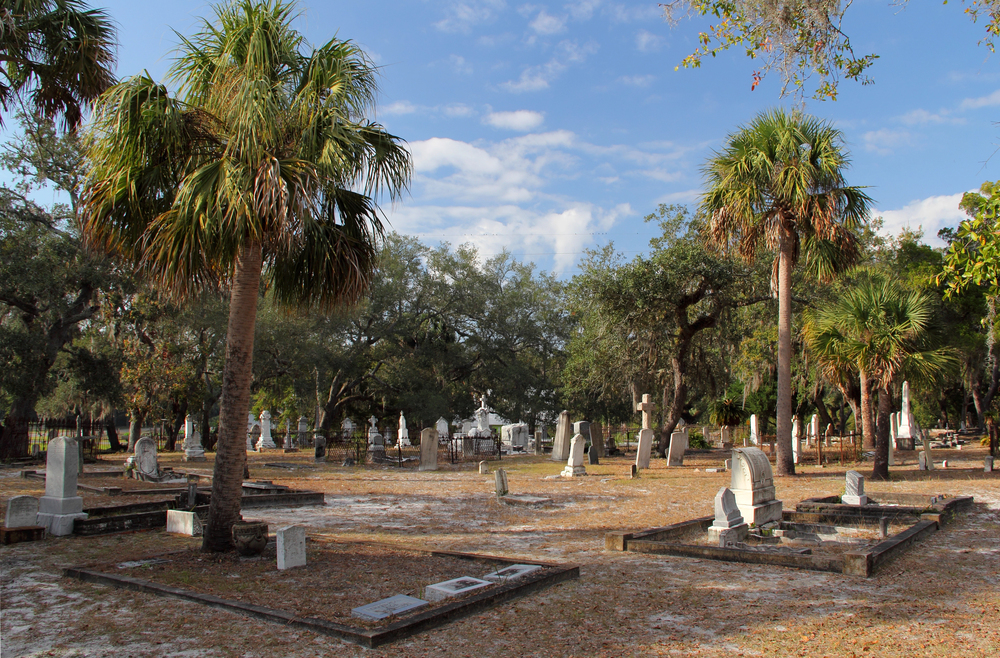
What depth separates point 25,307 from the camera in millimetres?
21953

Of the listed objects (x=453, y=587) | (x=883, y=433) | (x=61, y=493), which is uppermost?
(x=883, y=433)

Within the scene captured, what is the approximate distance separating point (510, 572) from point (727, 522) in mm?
3461

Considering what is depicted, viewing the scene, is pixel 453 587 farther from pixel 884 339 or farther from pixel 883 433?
pixel 883 433

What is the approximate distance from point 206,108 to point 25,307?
18.4m

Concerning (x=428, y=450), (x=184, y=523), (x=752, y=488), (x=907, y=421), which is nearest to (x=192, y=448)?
(x=428, y=450)

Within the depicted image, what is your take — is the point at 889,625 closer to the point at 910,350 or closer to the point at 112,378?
the point at 910,350

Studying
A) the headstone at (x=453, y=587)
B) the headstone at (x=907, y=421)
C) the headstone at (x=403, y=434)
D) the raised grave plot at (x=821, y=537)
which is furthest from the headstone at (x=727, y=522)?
the headstone at (x=403, y=434)

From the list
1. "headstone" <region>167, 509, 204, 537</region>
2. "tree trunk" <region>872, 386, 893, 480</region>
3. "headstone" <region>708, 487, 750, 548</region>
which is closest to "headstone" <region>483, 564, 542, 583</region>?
"headstone" <region>708, 487, 750, 548</region>

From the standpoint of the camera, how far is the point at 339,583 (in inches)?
260

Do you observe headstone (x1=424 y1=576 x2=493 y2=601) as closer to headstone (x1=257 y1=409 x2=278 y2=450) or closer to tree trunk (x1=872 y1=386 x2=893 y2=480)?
tree trunk (x1=872 y1=386 x2=893 y2=480)

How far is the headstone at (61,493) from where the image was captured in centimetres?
947

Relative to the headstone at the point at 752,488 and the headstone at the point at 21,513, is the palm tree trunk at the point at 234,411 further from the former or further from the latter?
the headstone at the point at 752,488

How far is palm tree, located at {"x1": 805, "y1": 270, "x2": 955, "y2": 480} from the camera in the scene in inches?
584

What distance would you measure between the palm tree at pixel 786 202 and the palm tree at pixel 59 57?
13.8 metres
